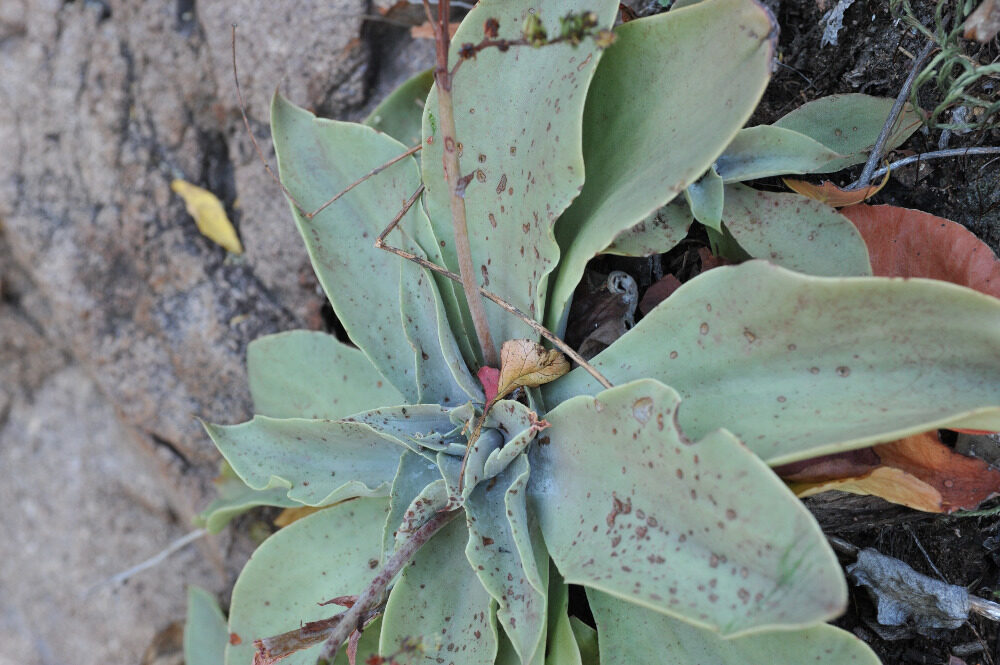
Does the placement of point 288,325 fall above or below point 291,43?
below

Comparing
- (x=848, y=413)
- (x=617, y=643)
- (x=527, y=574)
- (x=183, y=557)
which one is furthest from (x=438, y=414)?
(x=183, y=557)

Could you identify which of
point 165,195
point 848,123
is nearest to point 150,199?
point 165,195

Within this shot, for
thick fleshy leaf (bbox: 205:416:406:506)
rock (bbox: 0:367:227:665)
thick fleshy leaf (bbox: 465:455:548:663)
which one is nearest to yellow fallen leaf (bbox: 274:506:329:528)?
thick fleshy leaf (bbox: 205:416:406:506)

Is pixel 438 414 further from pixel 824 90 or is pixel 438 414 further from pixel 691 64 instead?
pixel 824 90

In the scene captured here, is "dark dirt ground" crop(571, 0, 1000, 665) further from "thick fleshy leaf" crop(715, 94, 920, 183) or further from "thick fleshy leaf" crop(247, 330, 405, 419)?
"thick fleshy leaf" crop(247, 330, 405, 419)

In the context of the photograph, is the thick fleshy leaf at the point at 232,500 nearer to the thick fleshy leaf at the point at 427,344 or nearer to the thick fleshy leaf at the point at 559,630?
the thick fleshy leaf at the point at 427,344

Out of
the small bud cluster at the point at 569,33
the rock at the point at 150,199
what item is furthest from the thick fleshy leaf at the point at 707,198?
the rock at the point at 150,199
